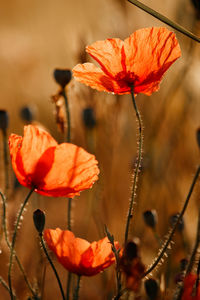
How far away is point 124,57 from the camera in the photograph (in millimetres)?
569

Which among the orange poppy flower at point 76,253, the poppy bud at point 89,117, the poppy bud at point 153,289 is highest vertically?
the poppy bud at point 89,117

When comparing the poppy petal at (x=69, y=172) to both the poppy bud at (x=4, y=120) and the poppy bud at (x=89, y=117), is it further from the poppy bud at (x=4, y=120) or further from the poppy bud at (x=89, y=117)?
the poppy bud at (x=89, y=117)

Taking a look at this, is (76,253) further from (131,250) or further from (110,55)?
(110,55)

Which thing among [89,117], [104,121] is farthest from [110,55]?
[104,121]

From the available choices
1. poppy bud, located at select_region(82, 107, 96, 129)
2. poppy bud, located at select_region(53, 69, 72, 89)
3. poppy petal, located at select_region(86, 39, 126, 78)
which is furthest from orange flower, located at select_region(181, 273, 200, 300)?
poppy bud, located at select_region(82, 107, 96, 129)

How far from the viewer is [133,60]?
0.56 metres

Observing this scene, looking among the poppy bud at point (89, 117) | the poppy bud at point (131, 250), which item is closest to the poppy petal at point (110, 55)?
the poppy bud at point (131, 250)

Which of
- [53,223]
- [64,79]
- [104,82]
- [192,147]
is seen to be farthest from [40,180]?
[192,147]

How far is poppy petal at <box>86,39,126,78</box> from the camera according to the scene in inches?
22.1

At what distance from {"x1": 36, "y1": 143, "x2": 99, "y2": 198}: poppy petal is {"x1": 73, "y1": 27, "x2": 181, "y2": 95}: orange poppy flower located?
4.2 inches

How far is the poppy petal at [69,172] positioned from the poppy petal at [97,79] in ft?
0.34

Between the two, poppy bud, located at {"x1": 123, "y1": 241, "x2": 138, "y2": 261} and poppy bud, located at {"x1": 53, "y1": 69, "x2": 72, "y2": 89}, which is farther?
poppy bud, located at {"x1": 53, "y1": 69, "x2": 72, "y2": 89}

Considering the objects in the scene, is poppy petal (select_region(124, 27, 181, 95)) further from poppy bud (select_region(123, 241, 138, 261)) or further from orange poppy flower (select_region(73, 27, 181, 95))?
poppy bud (select_region(123, 241, 138, 261))

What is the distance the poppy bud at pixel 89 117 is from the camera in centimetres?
101
